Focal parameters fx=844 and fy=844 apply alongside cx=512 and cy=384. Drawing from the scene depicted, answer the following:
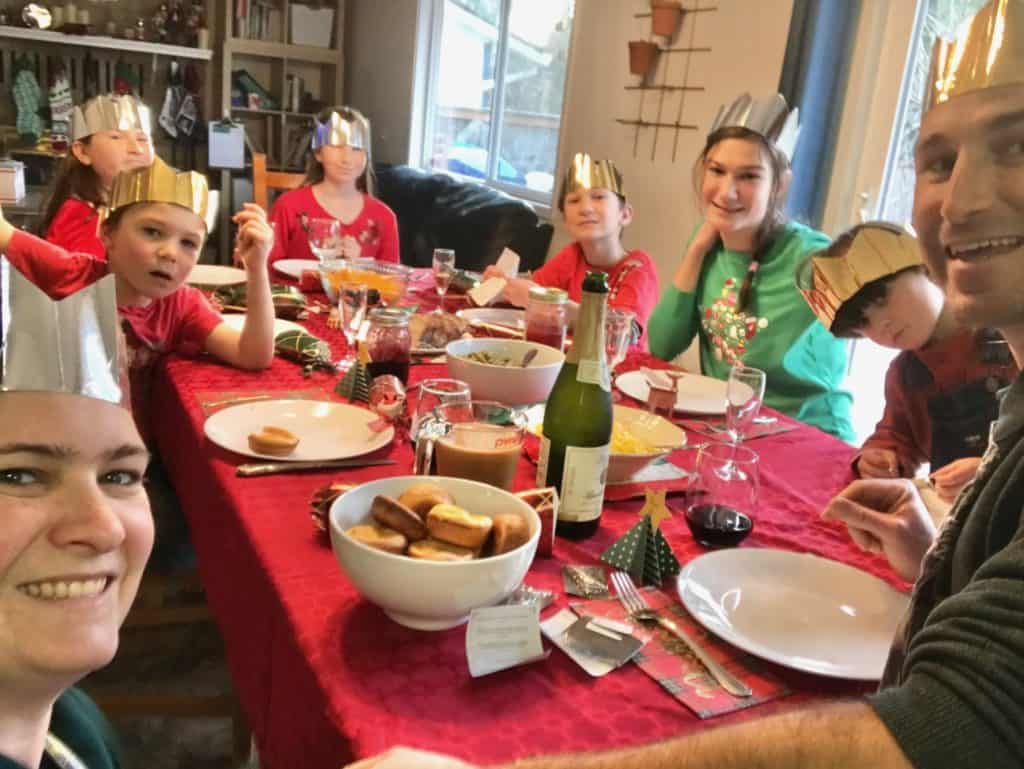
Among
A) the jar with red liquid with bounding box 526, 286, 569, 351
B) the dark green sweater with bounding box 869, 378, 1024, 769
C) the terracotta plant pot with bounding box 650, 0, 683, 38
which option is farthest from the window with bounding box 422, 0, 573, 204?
the dark green sweater with bounding box 869, 378, 1024, 769

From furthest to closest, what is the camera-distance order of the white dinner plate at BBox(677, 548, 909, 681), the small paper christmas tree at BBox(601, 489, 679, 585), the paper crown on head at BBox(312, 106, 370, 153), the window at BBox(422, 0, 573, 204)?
the window at BBox(422, 0, 573, 204), the paper crown on head at BBox(312, 106, 370, 153), the small paper christmas tree at BBox(601, 489, 679, 585), the white dinner plate at BBox(677, 548, 909, 681)

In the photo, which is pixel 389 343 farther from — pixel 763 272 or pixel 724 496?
pixel 763 272

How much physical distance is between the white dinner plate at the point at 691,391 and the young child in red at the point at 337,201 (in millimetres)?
1501

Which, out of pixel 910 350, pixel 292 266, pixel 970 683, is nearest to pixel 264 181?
pixel 292 266

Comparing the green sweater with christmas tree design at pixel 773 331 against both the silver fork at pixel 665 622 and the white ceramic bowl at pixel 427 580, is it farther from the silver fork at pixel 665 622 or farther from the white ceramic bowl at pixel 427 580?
the white ceramic bowl at pixel 427 580

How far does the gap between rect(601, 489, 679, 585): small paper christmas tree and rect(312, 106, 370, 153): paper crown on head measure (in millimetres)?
2401

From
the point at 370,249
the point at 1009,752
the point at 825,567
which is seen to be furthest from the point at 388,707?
the point at 370,249

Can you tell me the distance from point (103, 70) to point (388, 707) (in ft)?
21.6

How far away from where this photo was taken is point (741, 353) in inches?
89.7

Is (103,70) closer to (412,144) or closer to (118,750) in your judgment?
(412,144)

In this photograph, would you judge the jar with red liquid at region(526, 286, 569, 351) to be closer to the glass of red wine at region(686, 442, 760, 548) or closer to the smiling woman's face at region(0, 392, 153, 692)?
the glass of red wine at region(686, 442, 760, 548)

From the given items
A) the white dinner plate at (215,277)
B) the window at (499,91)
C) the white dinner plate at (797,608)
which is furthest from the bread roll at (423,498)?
the window at (499,91)

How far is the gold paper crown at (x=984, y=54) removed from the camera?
29.7 inches

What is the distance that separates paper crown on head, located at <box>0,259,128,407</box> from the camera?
2.23ft
